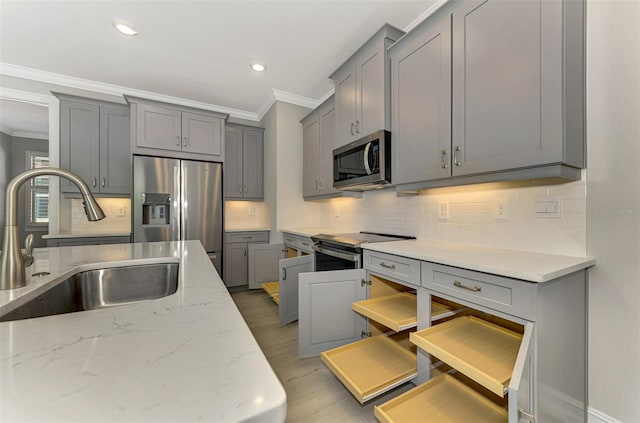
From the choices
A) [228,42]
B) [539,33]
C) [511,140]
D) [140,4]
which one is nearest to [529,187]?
[511,140]

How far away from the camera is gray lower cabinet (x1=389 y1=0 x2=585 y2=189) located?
125 centimetres

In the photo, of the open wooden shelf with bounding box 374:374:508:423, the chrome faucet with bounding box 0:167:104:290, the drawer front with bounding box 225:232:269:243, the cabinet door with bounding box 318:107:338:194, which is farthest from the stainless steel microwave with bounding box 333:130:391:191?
the chrome faucet with bounding box 0:167:104:290

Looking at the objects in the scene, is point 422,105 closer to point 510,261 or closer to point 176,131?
point 510,261

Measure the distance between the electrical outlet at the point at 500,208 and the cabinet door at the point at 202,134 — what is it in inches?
125

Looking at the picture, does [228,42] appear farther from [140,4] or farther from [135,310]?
[135,310]

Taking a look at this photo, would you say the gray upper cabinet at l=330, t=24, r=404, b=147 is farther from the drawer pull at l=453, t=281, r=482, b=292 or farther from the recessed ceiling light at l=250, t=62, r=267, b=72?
the drawer pull at l=453, t=281, r=482, b=292

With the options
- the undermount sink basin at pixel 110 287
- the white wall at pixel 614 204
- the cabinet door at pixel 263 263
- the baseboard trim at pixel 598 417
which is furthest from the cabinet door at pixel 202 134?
the baseboard trim at pixel 598 417

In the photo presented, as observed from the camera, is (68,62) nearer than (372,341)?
No

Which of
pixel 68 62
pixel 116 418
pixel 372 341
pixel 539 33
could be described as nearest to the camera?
pixel 116 418

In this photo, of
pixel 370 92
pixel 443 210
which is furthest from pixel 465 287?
pixel 370 92

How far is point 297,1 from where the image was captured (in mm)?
2000

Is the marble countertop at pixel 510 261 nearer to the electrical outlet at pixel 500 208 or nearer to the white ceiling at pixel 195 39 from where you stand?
the electrical outlet at pixel 500 208

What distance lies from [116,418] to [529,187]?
200cm

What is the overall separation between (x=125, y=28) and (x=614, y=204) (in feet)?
11.7
